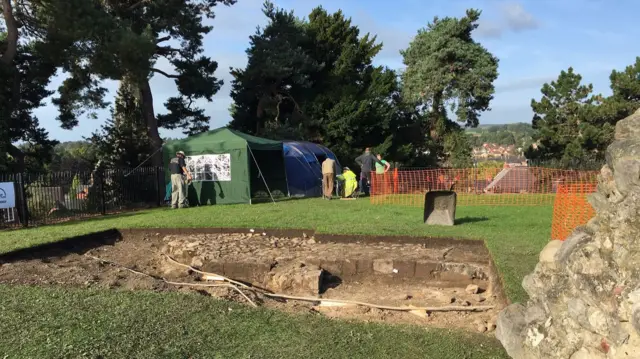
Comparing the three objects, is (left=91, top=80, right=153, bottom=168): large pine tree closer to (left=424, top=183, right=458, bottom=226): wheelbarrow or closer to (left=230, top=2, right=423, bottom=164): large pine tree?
(left=230, top=2, right=423, bottom=164): large pine tree

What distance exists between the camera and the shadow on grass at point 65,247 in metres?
8.39

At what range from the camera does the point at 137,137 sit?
20.6 metres

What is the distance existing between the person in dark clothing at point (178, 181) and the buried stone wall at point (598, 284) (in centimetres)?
1330

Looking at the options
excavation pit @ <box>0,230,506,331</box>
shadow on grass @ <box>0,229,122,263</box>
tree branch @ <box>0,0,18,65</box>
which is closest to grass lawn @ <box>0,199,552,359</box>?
excavation pit @ <box>0,230,506,331</box>

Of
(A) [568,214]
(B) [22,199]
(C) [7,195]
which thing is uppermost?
(C) [7,195]

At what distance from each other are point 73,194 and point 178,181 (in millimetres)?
3044

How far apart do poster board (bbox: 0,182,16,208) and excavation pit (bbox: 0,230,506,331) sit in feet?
10.7

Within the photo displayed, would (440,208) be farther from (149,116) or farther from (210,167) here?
(149,116)

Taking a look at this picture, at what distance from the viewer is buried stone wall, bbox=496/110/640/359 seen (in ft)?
9.08

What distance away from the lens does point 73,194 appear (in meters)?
14.6

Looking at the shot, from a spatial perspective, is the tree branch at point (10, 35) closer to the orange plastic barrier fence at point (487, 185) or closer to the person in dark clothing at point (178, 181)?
the person in dark clothing at point (178, 181)

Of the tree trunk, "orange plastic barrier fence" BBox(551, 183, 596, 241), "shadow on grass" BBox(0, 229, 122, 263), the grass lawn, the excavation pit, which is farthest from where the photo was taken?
the tree trunk

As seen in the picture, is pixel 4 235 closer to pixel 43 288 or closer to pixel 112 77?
pixel 43 288

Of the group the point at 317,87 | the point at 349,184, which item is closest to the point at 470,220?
the point at 349,184
